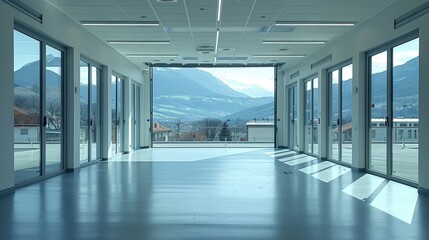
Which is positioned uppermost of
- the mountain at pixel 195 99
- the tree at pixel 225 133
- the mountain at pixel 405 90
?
the mountain at pixel 195 99

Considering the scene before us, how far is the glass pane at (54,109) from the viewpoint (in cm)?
799

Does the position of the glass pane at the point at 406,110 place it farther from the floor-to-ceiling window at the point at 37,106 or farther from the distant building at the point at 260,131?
the distant building at the point at 260,131

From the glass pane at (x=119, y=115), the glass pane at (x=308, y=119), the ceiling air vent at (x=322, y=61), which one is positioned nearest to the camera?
the ceiling air vent at (x=322, y=61)

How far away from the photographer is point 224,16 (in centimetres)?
847

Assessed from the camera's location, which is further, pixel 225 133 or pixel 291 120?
pixel 225 133

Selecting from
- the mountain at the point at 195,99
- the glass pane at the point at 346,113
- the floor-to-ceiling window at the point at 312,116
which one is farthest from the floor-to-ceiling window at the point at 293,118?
the mountain at the point at 195,99

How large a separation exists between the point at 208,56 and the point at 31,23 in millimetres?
7808

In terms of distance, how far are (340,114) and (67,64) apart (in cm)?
689

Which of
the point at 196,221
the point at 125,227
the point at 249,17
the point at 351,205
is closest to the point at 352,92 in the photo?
the point at 249,17

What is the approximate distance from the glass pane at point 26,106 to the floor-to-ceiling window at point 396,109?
667 cm

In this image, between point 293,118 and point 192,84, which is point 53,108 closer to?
point 293,118

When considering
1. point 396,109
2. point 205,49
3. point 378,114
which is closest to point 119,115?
point 205,49

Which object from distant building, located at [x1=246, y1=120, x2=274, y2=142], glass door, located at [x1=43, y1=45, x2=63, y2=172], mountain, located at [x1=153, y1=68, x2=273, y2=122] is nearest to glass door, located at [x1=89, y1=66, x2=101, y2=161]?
glass door, located at [x1=43, y1=45, x2=63, y2=172]

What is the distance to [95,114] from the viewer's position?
11086 mm
